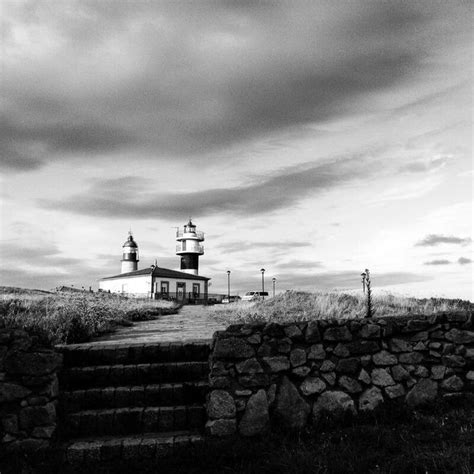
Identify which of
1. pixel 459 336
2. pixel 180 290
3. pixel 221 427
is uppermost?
pixel 180 290

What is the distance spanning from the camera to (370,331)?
6555 millimetres

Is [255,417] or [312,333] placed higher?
[312,333]

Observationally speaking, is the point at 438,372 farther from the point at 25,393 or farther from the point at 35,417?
the point at 25,393

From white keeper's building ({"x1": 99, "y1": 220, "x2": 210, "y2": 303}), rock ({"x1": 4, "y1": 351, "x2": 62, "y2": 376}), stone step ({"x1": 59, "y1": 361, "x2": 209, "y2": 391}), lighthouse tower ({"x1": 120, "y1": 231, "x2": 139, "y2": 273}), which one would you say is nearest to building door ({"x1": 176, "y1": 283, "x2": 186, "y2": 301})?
white keeper's building ({"x1": 99, "y1": 220, "x2": 210, "y2": 303})

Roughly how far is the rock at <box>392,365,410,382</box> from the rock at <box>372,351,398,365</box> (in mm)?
82

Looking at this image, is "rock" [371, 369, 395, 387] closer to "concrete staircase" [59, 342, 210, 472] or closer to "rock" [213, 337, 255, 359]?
"rock" [213, 337, 255, 359]

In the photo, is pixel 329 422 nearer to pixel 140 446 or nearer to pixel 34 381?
pixel 140 446

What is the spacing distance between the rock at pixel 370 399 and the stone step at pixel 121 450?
2.26 metres

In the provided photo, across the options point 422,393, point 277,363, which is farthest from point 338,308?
point 277,363

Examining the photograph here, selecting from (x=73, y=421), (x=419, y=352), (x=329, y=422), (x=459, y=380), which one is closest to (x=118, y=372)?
(x=73, y=421)

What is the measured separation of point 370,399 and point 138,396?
3.21 m

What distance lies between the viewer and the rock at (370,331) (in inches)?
257

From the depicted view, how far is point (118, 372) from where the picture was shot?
6.88 m

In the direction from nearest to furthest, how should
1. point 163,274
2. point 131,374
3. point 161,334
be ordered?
1. point 131,374
2. point 161,334
3. point 163,274
